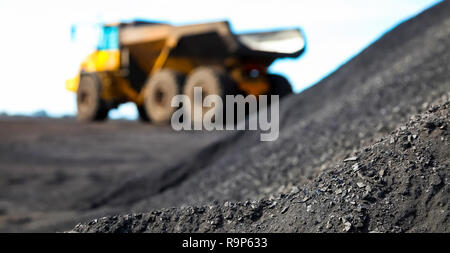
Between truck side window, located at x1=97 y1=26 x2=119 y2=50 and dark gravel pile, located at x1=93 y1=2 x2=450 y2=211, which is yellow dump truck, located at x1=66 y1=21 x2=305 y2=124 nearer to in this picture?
truck side window, located at x1=97 y1=26 x2=119 y2=50

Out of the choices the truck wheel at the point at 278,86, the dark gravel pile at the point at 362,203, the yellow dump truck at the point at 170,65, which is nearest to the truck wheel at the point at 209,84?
the yellow dump truck at the point at 170,65

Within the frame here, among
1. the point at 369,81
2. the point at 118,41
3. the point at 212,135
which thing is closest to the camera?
the point at 369,81

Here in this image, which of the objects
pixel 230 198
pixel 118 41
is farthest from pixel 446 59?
pixel 118 41

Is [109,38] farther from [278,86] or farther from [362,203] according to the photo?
[362,203]

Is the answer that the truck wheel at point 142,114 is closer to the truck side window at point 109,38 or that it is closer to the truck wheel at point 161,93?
the truck wheel at point 161,93

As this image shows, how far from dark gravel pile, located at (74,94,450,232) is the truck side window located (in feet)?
28.2

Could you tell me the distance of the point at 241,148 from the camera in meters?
7.21

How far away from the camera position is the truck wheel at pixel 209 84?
8.87m

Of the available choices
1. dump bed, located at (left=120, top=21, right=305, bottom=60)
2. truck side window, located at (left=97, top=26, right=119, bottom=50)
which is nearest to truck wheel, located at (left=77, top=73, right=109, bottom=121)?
truck side window, located at (left=97, top=26, right=119, bottom=50)

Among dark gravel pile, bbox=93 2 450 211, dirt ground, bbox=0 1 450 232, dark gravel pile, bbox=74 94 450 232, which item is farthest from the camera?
dark gravel pile, bbox=93 2 450 211

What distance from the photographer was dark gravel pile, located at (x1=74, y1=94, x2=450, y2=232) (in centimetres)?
263

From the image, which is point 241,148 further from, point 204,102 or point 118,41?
point 118,41

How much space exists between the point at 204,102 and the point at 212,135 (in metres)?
0.82

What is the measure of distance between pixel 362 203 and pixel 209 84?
6466mm
